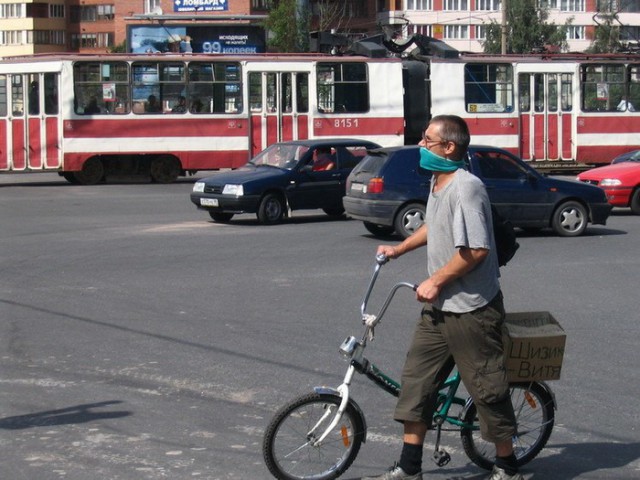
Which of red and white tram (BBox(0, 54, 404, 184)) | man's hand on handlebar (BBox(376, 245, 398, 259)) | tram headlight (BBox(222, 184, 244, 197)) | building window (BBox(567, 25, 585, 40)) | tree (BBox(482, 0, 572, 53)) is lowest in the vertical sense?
tram headlight (BBox(222, 184, 244, 197))

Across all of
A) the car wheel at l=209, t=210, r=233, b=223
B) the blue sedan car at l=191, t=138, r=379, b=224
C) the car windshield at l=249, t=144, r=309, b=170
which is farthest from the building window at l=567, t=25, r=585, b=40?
the car wheel at l=209, t=210, r=233, b=223

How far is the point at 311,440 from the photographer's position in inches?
233

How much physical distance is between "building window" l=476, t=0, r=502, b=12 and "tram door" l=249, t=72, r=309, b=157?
247ft

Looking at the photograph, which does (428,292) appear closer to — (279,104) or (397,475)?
(397,475)

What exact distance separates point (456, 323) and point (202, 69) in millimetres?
25310

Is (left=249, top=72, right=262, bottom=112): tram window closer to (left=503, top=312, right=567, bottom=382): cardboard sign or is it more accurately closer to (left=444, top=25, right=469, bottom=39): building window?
(left=503, top=312, right=567, bottom=382): cardboard sign

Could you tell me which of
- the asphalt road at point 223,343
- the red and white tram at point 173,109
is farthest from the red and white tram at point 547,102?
the asphalt road at point 223,343

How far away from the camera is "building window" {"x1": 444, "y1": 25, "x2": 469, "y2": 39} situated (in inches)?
4139

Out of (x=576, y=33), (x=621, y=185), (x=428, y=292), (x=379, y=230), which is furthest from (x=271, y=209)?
(x=576, y=33)

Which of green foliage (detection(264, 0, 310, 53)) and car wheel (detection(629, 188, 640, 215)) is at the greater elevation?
green foliage (detection(264, 0, 310, 53))

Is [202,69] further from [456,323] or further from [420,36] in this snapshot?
[456,323]

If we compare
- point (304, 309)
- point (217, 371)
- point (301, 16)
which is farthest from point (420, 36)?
point (217, 371)

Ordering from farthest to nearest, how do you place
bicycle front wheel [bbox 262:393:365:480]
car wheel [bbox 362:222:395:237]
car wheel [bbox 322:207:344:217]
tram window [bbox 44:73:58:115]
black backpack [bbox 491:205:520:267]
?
1. tram window [bbox 44:73:58:115]
2. car wheel [bbox 322:207:344:217]
3. car wheel [bbox 362:222:395:237]
4. black backpack [bbox 491:205:520:267]
5. bicycle front wheel [bbox 262:393:365:480]

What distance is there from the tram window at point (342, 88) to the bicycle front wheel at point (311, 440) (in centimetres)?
2513
